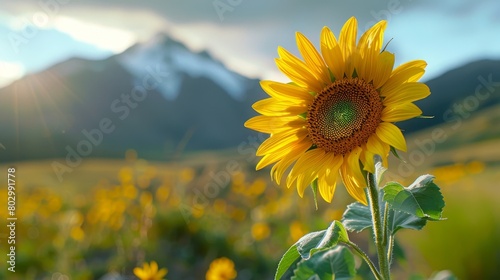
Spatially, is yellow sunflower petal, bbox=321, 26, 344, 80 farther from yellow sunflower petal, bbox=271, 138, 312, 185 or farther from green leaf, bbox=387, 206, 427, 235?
green leaf, bbox=387, 206, 427, 235

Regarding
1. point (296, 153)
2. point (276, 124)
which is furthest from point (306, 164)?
point (276, 124)

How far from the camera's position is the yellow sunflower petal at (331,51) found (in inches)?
68.5

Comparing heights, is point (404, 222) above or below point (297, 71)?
below

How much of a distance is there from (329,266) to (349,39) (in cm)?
79

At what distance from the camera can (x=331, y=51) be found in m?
1.75

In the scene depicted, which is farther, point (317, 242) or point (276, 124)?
point (276, 124)

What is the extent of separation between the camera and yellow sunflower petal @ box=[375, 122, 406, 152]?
1580mm

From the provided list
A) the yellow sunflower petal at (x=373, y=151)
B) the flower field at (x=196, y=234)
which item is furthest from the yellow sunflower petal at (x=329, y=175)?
the flower field at (x=196, y=234)

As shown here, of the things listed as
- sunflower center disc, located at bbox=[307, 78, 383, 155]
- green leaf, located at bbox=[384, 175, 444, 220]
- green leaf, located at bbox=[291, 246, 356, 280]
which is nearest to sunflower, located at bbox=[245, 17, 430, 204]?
sunflower center disc, located at bbox=[307, 78, 383, 155]

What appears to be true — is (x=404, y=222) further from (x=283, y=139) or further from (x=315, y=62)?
(x=315, y=62)

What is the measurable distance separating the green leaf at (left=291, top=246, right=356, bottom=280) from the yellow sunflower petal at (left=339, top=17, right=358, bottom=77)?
0.67m

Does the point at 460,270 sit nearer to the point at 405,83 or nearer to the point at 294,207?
the point at 294,207

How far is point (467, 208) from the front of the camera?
16.6 feet

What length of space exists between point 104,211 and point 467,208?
3.59m
